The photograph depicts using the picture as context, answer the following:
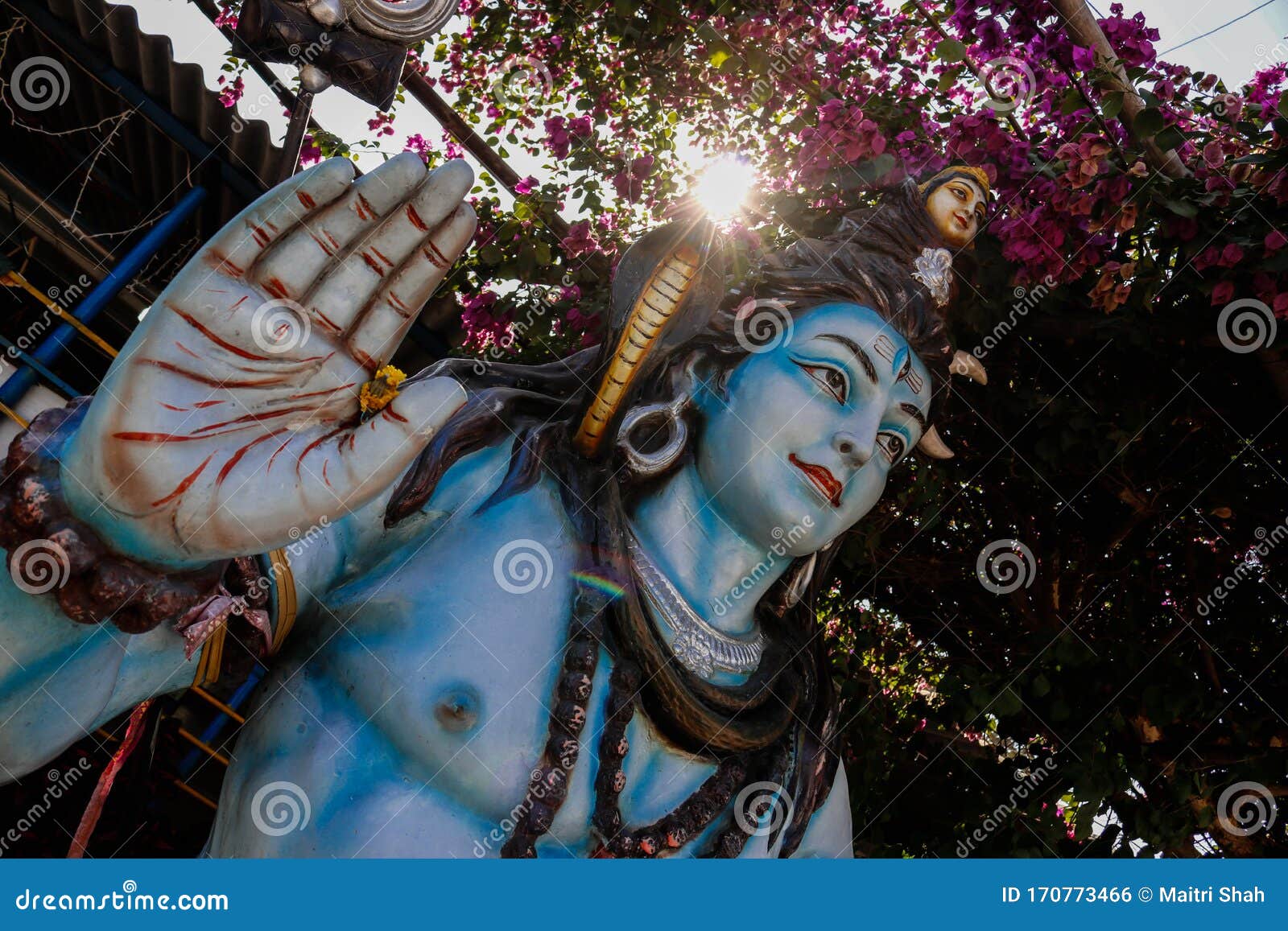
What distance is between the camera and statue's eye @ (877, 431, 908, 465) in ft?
9.12

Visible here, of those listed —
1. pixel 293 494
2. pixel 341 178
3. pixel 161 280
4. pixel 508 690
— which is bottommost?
pixel 161 280

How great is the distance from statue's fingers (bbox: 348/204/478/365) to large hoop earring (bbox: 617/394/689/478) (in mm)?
827

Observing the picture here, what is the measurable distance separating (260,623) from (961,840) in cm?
239

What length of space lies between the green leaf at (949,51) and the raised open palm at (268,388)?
157 cm

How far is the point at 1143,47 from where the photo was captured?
2895 millimetres

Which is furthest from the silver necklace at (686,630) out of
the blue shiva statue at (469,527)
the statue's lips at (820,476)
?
the statue's lips at (820,476)

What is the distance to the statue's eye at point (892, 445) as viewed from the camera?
109 inches

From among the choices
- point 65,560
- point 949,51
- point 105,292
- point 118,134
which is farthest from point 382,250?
point 118,134

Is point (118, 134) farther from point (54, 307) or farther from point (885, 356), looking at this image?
point (885, 356)

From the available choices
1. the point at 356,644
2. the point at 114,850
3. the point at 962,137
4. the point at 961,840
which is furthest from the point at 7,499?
the point at 961,840

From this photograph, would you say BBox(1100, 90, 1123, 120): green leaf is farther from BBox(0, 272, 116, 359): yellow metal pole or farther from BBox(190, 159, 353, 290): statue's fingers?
BBox(0, 272, 116, 359): yellow metal pole

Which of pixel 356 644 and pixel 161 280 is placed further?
pixel 161 280

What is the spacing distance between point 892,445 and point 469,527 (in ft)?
3.26

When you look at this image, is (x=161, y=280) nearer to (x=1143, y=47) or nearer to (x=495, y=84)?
(x=495, y=84)
